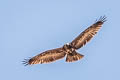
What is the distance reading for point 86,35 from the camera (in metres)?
13.0

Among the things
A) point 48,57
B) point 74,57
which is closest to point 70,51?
point 74,57

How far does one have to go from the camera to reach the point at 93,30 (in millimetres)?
13305

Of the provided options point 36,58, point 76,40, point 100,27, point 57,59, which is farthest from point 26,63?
point 100,27

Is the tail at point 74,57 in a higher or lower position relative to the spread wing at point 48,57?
lower

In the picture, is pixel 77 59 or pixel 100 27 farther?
pixel 100 27

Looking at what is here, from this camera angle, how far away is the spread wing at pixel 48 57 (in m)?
12.9

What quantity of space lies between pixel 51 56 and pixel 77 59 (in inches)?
53.3

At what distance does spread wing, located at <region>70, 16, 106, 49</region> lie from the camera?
42.0 ft

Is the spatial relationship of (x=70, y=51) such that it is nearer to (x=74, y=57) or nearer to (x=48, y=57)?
(x=74, y=57)

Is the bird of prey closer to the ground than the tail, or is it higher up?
higher up

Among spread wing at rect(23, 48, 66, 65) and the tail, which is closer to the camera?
the tail

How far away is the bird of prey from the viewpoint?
12.4m

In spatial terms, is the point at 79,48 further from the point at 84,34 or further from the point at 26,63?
the point at 26,63

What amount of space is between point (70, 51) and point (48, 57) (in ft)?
3.99
